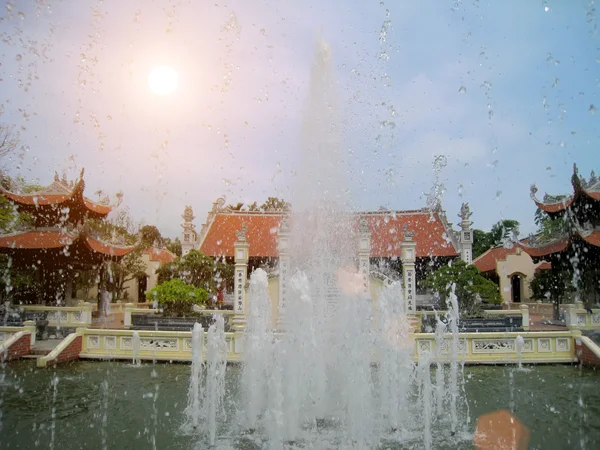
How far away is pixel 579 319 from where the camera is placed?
16.2 metres

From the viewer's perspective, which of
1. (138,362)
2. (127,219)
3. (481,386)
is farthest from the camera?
(127,219)

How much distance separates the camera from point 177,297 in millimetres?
17875

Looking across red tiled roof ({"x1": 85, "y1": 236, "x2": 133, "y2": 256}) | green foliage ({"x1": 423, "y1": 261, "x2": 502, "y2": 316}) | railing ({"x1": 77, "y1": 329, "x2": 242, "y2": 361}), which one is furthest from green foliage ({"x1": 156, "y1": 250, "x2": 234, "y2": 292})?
green foliage ({"x1": 423, "y1": 261, "x2": 502, "y2": 316})

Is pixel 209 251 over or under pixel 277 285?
over

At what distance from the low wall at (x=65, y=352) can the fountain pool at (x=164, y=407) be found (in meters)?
0.35

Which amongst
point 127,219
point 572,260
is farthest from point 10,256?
point 572,260

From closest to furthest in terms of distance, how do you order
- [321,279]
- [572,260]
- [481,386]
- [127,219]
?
1. [481,386]
2. [321,279]
3. [572,260]
4. [127,219]

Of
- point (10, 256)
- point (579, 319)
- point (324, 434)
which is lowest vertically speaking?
point (324, 434)

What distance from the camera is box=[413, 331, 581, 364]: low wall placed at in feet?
40.9

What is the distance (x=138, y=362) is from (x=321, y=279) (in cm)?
566

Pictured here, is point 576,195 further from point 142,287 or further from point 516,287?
point 142,287

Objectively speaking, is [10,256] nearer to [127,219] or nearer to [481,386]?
[127,219]

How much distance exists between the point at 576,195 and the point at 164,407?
56.7 ft

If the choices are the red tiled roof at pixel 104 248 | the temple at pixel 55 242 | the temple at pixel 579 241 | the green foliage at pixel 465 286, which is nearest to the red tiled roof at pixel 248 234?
the red tiled roof at pixel 104 248
